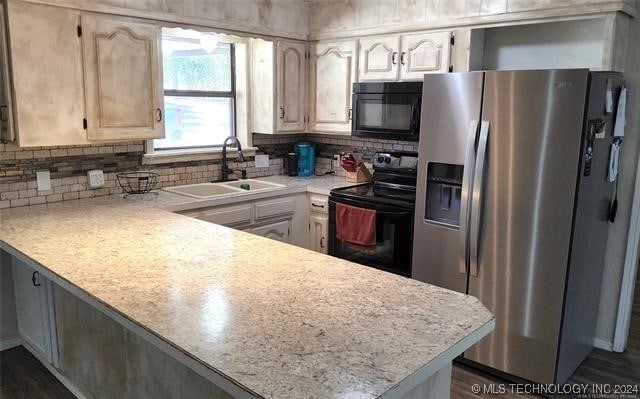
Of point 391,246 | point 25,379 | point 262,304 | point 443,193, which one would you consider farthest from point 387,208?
point 25,379

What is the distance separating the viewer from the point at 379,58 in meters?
3.64

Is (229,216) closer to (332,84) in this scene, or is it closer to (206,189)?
(206,189)

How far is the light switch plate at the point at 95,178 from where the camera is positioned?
126 inches

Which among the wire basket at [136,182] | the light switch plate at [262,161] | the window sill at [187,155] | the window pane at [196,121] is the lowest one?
the wire basket at [136,182]

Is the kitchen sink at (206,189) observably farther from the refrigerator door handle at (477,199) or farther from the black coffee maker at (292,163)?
the refrigerator door handle at (477,199)

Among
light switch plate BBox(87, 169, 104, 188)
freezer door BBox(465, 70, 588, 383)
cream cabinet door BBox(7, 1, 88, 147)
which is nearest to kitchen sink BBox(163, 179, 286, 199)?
light switch plate BBox(87, 169, 104, 188)

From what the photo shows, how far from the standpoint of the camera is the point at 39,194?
3.01 metres

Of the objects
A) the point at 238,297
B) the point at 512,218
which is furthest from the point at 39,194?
the point at 512,218

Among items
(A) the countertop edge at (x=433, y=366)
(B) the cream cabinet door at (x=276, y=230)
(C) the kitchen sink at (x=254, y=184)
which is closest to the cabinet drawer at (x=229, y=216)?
(B) the cream cabinet door at (x=276, y=230)

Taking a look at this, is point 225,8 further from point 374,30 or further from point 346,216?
point 346,216

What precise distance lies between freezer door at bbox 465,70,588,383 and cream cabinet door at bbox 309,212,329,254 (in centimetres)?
131

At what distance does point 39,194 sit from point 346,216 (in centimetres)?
195

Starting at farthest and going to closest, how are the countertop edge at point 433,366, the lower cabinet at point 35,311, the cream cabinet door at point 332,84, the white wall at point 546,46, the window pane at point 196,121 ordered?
the cream cabinet door at point 332,84, the window pane at point 196,121, the white wall at point 546,46, the lower cabinet at point 35,311, the countertop edge at point 433,366

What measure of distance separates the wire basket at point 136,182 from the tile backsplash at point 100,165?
1.5 inches
